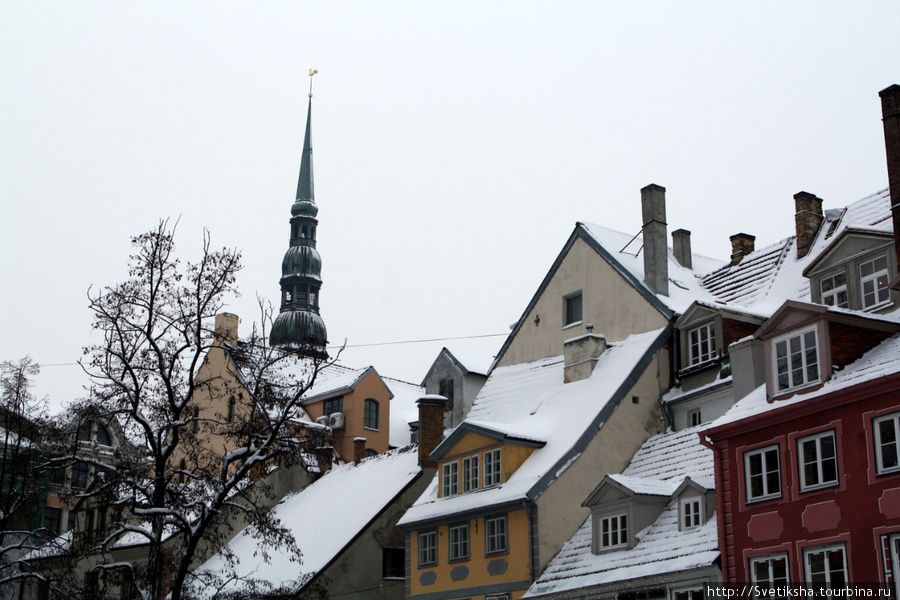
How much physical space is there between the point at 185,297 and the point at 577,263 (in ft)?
47.5

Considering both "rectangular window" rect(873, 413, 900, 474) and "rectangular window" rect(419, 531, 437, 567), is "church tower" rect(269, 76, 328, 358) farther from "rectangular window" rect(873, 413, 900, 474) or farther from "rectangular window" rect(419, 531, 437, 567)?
"rectangular window" rect(873, 413, 900, 474)

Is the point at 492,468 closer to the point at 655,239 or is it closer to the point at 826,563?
the point at 655,239

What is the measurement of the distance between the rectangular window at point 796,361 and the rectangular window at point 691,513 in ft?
13.0

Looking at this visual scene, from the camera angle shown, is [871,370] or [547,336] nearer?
[871,370]

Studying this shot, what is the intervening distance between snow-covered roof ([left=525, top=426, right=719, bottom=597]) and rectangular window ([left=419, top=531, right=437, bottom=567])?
4.82 meters

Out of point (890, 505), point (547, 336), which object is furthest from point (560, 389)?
point (890, 505)

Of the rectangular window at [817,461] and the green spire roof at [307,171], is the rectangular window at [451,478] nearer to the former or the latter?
the rectangular window at [817,461]

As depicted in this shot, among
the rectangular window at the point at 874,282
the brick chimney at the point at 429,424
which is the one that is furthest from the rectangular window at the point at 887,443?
the brick chimney at the point at 429,424

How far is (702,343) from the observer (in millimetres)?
32219

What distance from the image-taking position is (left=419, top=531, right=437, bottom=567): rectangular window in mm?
33375

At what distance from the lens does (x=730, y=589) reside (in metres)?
23.3

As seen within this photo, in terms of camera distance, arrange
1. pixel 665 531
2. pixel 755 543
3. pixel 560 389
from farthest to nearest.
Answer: pixel 560 389 < pixel 665 531 < pixel 755 543

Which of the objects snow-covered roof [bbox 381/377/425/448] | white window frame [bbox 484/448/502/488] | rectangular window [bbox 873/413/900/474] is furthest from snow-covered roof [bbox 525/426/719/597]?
snow-covered roof [bbox 381/377/425/448]

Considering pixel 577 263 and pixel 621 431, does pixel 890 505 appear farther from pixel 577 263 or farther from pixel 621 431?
pixel 577 263
